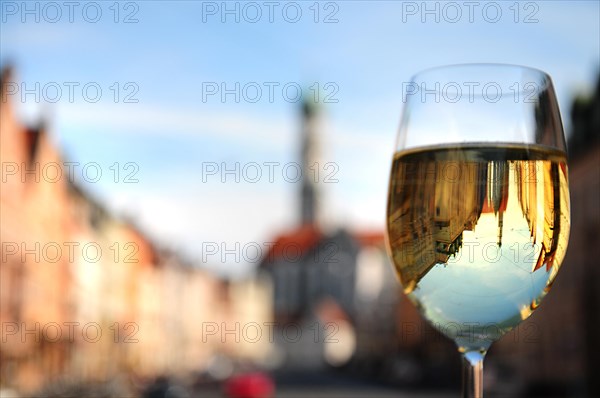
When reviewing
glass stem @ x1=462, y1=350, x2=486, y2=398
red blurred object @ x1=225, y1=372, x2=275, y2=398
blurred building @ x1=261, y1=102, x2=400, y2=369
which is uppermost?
glass stem @ x1=462, y1=350, x2=486, y2=398

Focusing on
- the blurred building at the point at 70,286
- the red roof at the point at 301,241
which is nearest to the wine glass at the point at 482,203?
the blurred building at the point at 70,286

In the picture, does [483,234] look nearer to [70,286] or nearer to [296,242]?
[70,286]

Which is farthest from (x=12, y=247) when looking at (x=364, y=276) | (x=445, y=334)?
(x=364, y=276)

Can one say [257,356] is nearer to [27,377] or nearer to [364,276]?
[364,276]

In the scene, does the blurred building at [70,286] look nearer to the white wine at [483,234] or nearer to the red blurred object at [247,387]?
the red blurred object at [247,387]

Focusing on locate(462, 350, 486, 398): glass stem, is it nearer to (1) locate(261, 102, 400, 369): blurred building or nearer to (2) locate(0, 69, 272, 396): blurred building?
(2) locate(0, 69, 272, 396): blurred building

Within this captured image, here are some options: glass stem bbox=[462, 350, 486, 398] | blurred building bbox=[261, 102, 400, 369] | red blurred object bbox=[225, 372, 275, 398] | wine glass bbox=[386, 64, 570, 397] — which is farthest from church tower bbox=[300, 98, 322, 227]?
glass stem bbox=[462, 350, 486, 398]

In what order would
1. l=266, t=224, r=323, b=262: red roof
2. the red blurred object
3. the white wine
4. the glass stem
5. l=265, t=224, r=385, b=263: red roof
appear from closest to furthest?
the glass stem → the white wine → the red blurred object → l=265, t=224, r=385, b=263: red roof → l=266, t=224, r=323, b=262: red roof
